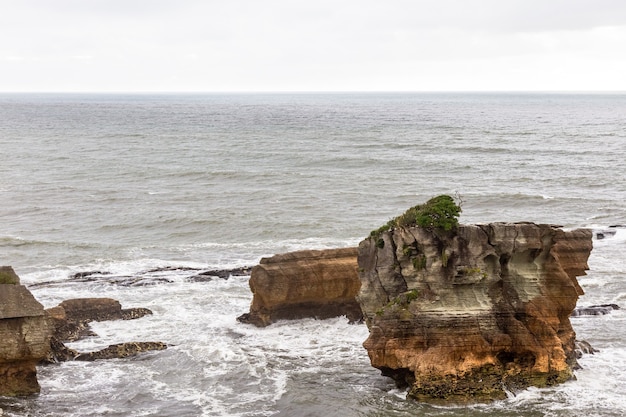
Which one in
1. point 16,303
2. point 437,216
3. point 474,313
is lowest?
point 474,313

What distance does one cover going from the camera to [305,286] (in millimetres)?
38938

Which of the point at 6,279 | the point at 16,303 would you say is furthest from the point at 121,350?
the point at 16,303

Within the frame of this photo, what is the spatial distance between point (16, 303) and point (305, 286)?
13.5 metres

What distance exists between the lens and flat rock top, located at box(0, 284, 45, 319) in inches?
1184

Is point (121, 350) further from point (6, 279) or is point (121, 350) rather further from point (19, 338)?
point (6, 279)

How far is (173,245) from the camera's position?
2271 inches

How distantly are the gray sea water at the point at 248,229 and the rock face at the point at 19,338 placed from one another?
938mm

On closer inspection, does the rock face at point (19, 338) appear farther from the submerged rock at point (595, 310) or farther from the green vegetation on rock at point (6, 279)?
the submerged rock at point (595, 310)

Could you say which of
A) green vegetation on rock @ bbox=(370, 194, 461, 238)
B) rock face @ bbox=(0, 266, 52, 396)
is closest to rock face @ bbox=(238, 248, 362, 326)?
green vegetation on rock @ bbox=(370, 194, 461, 238)

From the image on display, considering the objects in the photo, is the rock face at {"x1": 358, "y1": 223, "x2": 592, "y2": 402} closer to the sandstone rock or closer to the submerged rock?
the submerged rock

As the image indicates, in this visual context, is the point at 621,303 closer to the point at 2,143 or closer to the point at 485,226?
the point at 485,226

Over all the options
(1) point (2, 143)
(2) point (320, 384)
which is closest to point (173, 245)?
(2) point (320, 384)

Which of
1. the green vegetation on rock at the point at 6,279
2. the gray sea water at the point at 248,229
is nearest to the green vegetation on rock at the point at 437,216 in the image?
the gray sea water at the point at 248,229

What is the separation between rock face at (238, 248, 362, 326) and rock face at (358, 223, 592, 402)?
7489 mm
